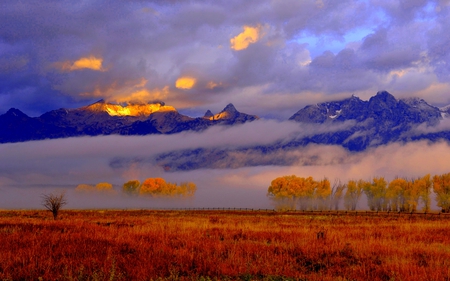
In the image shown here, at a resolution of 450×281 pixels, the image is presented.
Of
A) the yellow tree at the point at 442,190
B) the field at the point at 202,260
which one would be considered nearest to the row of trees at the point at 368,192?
the yellow tree at the point at 442,190

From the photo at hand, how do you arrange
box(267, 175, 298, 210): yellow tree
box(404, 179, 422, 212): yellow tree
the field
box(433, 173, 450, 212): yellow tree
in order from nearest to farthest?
the field, box(433, 173, 450, 212): yellow tree, box(404, 179, 422, 212): yellow tree, box(267, 175, 298, 210): yellow tree

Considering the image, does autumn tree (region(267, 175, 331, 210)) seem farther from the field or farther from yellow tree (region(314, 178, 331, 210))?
the field

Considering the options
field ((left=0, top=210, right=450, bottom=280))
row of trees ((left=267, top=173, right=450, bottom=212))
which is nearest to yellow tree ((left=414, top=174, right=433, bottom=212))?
row of trees ((left=267, top=173, right=450, bottom=212))

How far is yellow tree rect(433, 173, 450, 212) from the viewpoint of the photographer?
134 meters

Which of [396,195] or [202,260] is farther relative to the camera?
[396,195]

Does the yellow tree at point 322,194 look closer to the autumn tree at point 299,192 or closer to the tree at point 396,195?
the autumn tree at point 299,192

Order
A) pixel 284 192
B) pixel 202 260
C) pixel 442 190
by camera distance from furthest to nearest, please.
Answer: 1. pixel 284 192
2. pixel 442 190
3. pixel 202 260

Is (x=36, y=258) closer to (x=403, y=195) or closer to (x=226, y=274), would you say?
(x=226, y=274)

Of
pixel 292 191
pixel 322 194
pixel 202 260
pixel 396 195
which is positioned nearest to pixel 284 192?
pixel 292 191

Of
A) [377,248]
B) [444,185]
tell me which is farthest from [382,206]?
[377,248]

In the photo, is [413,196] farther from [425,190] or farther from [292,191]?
[292,191]

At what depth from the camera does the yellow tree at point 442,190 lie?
439ft

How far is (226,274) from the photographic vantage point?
13.3m

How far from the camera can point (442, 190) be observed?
14125cm
